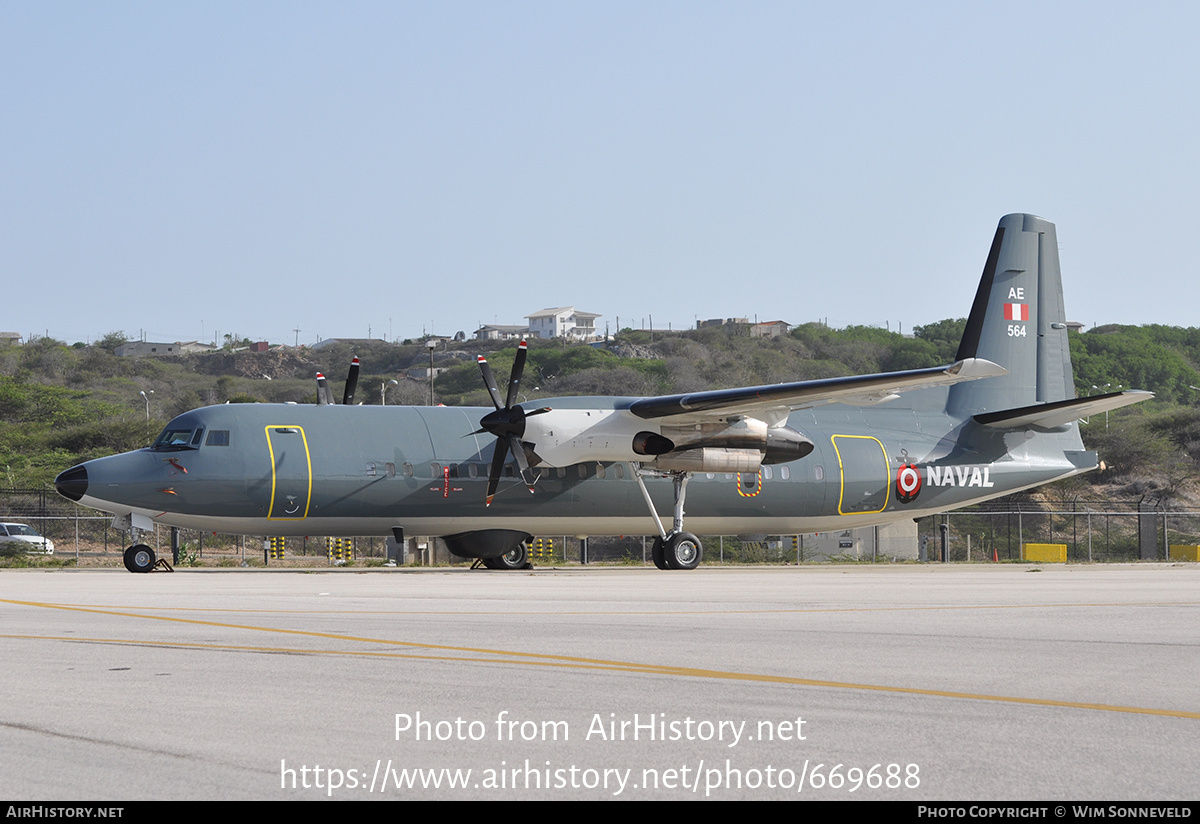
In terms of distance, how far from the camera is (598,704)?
23.0 feet

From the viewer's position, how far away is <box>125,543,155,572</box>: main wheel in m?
25.0

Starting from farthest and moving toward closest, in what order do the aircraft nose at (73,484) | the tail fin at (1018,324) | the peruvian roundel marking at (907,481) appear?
the tail fin at (1018,324) < the peruvian roundel marking at (907,481) < the aircraft nose at (73,484)

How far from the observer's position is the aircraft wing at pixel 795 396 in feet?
77.2

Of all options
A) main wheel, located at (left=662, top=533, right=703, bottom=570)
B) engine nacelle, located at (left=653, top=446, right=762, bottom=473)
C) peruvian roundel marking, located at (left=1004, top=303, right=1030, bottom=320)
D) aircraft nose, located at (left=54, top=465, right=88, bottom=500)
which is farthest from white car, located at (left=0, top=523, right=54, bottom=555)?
peruvian roundel marking, located at (left=1004, top=303, right=1030, bottom=320)

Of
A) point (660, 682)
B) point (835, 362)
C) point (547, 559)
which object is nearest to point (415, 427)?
point (547, 559)

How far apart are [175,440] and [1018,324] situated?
2197cm

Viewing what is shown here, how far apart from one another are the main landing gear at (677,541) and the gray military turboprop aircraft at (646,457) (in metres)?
0.05

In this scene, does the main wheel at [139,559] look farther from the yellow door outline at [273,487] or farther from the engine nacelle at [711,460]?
the engine nacelle at [711,460]

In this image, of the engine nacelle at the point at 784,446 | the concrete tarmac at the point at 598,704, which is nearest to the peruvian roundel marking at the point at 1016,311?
the engine nacelle at the point at 784,446

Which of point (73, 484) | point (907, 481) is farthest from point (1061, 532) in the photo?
point (73, 484)

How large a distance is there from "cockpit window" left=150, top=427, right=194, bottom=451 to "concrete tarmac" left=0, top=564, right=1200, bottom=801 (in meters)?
11.2

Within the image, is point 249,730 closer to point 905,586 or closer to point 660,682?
point 660,682

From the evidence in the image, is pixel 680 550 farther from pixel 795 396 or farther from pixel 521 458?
pixel 795 396
